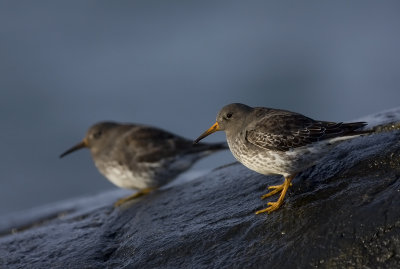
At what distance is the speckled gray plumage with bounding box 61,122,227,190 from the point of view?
10078mm

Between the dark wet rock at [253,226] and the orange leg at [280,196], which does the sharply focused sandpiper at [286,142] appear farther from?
the dark wet rock at [253,226]

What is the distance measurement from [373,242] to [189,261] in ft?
6.07

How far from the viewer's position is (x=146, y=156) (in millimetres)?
10219

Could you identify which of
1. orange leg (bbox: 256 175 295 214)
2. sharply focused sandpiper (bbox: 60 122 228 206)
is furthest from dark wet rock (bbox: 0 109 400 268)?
sharply focused sandpiper (bbox: 60 122 228 206)

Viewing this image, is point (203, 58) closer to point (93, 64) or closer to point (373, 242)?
point (93, 64)

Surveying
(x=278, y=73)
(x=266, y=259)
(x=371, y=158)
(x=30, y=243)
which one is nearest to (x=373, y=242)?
(x=266, y=259)

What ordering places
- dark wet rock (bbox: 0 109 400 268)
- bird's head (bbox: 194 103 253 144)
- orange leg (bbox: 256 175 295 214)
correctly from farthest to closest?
bird's head (bbox: 194 103 253 144) → orange leg (bbox: 256 175 295 214) → dark wet rock (bbox: 0 109 400 268)

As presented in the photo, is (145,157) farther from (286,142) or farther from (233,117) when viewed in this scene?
(286,142)

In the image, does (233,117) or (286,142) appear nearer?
(286,142)

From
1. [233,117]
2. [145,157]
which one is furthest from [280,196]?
[145,157]

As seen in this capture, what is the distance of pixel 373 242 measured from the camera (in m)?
4.74

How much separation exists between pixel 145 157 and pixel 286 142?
433cm

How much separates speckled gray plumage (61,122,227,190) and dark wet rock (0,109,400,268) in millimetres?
1345

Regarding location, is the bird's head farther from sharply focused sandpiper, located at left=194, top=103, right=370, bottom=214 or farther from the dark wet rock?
the dark wet rock
